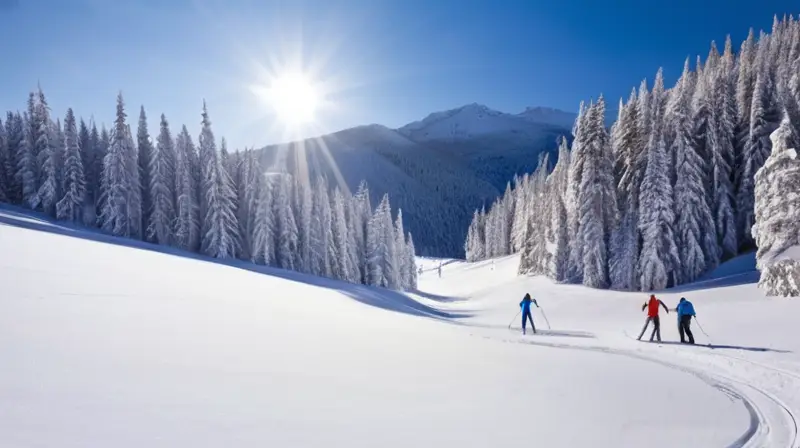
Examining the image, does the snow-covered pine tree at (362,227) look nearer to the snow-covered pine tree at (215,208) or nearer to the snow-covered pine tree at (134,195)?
the snow-covered pine tree at (215,208)

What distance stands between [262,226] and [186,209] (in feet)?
24.8

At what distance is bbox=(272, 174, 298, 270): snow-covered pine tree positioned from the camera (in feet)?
147

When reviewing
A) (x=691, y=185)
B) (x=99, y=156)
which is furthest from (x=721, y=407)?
(x=99, y=156)

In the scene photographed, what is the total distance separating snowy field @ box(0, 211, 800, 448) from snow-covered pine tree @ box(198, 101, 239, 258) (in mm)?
26387

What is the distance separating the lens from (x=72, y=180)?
41062 mm

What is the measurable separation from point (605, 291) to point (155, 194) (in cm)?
4338

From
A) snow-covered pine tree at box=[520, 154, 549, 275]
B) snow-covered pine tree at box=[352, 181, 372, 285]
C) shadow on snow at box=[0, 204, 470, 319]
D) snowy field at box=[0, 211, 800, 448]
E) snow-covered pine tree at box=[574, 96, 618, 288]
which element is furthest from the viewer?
snow-covered pine tree at box=[352, 181, 372, 285]

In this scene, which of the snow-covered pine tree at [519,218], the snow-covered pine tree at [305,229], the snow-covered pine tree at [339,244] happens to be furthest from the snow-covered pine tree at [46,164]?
the snow-covered pine tree at [519,218]

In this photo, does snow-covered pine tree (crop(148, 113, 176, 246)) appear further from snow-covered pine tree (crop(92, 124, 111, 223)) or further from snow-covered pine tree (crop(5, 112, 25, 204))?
snow-covered pine tree (crop(5, 112, 25, 204))

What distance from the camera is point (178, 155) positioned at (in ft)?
149

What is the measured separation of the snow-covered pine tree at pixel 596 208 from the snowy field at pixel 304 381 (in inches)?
899

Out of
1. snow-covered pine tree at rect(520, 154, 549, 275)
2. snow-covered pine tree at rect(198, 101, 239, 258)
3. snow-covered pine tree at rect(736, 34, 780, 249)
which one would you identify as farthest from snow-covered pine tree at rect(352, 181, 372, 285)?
snow-covered pine tree at rect(736, 34, 780, 249)

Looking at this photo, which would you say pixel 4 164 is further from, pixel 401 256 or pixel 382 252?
pixel 401 256

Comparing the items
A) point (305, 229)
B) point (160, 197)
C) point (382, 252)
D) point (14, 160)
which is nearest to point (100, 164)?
point (14, 160)
